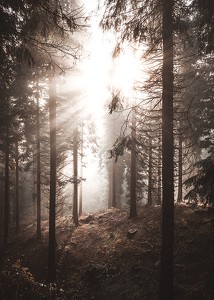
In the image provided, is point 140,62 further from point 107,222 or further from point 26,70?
point 107,222

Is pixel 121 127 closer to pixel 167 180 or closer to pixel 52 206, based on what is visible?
pixel 167 180

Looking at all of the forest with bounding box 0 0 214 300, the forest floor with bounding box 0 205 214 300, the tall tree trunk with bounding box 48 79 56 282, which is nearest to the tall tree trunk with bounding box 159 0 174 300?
the forest with bounding box 0 0 214 300

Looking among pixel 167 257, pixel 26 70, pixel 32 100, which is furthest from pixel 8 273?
pixel 32 100

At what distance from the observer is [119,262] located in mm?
13398

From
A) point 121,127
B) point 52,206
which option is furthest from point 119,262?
point 121,127

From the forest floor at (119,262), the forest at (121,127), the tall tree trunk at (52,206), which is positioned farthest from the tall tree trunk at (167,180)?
the tall tree trunk at (52,206)

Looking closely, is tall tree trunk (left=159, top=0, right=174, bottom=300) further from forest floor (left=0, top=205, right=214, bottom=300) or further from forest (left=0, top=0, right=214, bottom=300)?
forest floor (left=0, top=205, right=214, bottom=300)

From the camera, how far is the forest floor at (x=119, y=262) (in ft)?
30.8

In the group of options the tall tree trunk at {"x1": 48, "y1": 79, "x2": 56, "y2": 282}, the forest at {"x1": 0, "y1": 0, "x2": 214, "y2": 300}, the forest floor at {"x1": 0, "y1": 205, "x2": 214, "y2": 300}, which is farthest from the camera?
the tall tree trunk at {"x1": 48, "y1": 79, "x2": 56, "y2": 282}

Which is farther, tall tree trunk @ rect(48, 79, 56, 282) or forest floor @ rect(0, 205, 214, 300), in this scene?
tall tree trunk @ rect(48, 79, 56, 282)

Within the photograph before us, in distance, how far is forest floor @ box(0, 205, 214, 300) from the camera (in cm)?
940

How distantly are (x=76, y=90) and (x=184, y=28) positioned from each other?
12461 millimetres

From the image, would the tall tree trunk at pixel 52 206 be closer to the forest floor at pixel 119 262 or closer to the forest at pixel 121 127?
the forest at pixel 121 127

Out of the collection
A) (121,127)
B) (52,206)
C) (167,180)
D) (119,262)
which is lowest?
(119,262)
